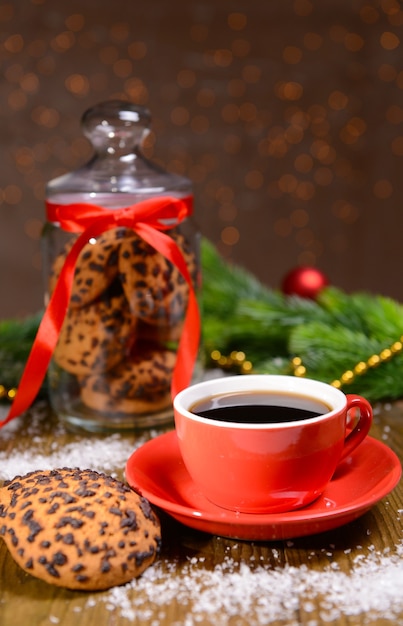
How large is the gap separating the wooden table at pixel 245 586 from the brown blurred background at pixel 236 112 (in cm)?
151

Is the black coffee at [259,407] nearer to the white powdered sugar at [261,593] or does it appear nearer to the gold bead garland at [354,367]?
the white powdered sugar at [261,593]

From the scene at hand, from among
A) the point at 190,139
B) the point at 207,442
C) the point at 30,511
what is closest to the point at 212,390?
the point at 207,442

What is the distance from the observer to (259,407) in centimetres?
77

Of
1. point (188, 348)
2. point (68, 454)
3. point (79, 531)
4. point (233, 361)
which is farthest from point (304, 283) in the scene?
point (79, 531)

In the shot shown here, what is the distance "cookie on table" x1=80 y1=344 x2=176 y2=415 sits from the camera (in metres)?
0.98

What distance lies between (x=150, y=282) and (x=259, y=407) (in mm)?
254

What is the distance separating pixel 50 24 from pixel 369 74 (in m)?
0.80

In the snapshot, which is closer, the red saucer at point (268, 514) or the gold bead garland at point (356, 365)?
the red saucer at point (268, 514)

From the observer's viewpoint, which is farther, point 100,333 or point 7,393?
point 7,393

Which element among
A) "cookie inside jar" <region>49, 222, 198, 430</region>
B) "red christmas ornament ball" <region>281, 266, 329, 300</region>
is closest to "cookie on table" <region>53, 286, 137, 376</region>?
"cookie inside jar" <region>49, 222, 198, 430</region>

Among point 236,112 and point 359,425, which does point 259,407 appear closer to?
point 359,425

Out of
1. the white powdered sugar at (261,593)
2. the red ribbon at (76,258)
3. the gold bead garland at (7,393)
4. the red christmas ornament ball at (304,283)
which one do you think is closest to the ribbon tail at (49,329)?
the red ribbon at (76,258)

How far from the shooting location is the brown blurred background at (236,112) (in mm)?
2053

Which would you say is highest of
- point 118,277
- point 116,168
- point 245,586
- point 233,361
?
point 116,168
